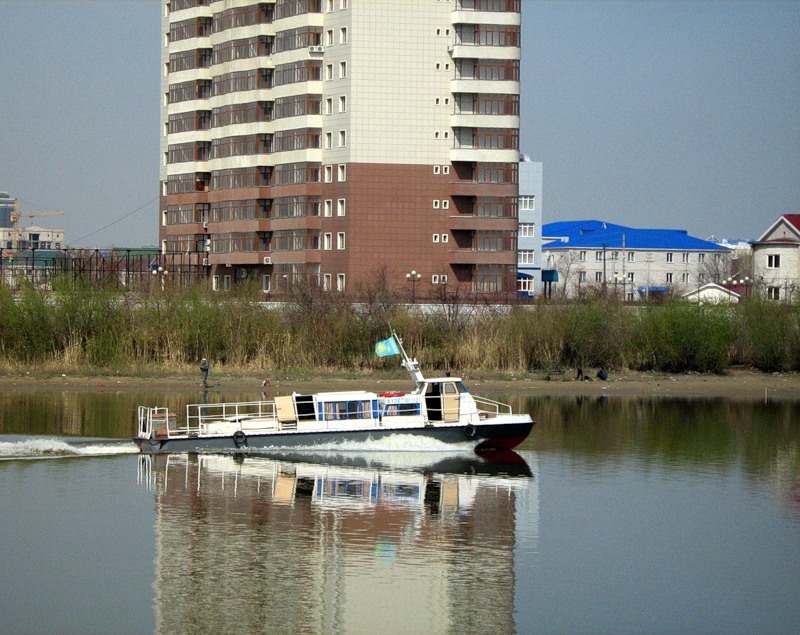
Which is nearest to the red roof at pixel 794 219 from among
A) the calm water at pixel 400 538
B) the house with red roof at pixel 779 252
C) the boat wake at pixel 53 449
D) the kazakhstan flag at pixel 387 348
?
the house with red roof at pixel 779 252

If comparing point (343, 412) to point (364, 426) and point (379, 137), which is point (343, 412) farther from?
point (379, 137)

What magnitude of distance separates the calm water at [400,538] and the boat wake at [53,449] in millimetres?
100

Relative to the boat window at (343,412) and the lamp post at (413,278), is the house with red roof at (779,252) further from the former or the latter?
the boat window at (343,412)

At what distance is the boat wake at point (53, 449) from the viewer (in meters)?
52.5

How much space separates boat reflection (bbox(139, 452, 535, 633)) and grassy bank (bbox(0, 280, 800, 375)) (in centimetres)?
3758

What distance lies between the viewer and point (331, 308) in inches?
3829

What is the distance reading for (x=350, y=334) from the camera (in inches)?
3733

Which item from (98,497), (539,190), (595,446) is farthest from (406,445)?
(539,190)

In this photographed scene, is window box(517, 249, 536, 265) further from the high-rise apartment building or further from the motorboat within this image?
the motorboat

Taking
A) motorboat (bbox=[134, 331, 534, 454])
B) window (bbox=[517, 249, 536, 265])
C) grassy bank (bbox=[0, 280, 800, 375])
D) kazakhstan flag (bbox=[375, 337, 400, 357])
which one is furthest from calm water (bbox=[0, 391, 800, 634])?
window (bbox=[517, 249, 536, 265])

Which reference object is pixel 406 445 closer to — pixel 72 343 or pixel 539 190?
pixel 72 343

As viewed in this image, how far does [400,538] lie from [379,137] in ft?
285

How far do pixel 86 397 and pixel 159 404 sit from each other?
21.1 feet

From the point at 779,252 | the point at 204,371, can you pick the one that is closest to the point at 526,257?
the point at 779,252
